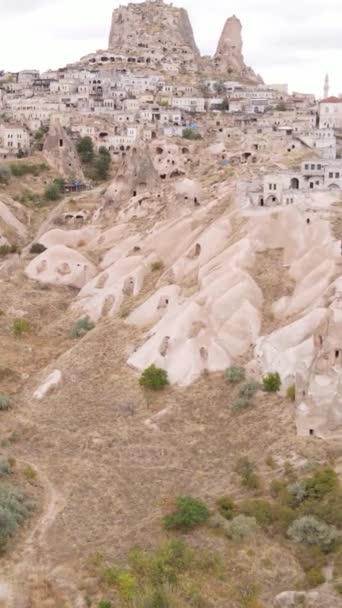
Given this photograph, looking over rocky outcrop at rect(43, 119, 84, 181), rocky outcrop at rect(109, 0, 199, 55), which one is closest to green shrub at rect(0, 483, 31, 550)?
rocky outcrop at rect(43, 119, 84, 181)

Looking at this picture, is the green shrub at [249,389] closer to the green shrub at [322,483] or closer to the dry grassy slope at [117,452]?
the dry grassy slope at [117,452]

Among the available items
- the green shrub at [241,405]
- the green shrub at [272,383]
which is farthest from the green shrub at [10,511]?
the green shrub at [272,383]

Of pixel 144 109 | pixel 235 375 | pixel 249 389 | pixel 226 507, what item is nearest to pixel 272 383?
pixel 249 389

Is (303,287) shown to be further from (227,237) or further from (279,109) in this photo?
(279,109)

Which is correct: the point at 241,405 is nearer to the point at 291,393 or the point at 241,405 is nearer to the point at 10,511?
the point at 291,393

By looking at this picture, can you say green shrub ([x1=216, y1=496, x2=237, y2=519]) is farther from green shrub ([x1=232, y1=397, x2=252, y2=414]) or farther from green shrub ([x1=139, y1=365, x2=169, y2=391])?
green shrub ([x1=139, y1=365, x2=169, y2=391])

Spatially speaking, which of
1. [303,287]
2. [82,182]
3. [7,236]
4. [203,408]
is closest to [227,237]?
[303,287]
